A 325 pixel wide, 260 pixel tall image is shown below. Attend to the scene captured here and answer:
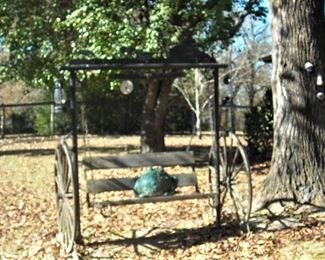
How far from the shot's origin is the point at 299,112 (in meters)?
7.73

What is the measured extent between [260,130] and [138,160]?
7.77 metres

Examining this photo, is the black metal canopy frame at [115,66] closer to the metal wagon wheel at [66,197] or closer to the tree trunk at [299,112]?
the metal wagon wheel at [66,197]

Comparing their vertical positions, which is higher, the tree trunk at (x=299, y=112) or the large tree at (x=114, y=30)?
the large tree at (x=114, y=30)

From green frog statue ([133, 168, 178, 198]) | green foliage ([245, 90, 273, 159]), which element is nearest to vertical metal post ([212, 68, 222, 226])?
green frog statue ([133, 168, 178, 198])

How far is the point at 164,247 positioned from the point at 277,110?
7.27ft

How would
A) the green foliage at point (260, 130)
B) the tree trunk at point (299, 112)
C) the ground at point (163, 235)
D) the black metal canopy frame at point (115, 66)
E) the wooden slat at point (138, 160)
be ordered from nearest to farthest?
the ground at point (163, 235)
the black metal canopy frame at point (115, 66)
the wooden slat at point (138, 160)
the tree trunk at point (299, 112)
the green foliage at point (260, 130)

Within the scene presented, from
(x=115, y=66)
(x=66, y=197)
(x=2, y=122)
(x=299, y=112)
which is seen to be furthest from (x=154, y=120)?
(x=2, y=122)

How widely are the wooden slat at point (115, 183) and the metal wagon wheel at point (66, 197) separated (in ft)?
0.85

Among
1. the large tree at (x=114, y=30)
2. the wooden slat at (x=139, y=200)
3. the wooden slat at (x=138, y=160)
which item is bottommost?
the wooden slat at (x=139, y=200)

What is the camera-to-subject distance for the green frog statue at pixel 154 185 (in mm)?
7312

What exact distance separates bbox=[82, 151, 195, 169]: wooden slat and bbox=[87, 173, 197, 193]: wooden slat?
0.17 metres

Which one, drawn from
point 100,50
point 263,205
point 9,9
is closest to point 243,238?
point 263,205

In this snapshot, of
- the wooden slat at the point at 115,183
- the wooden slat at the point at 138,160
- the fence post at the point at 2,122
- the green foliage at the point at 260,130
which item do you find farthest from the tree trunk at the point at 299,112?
the fence post at the point at 2,122

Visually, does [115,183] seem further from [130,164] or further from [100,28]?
[100,28]
